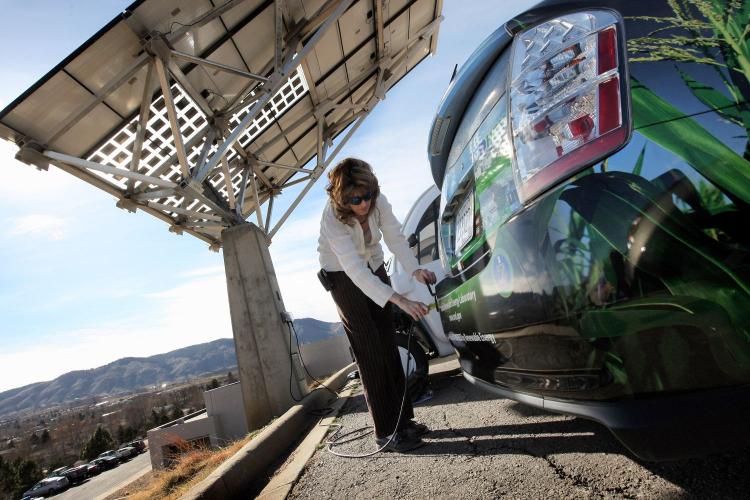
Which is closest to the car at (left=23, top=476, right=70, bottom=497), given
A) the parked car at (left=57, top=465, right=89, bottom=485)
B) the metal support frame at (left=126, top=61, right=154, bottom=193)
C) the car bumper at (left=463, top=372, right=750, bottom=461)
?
the parked car at (left=57, top=465, right=89, bottom=485)

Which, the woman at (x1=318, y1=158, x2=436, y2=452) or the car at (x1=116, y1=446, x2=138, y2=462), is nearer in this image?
the woman at (x1=318, y1=158, x2=436, y2=452)

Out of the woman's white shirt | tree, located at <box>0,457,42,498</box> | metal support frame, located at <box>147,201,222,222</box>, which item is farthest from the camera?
tree, located at <box>0,457,42,498</box>

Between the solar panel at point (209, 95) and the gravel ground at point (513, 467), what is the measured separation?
189 inches

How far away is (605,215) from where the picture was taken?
97 centimetres

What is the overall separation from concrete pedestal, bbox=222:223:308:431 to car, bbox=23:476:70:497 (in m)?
53.8

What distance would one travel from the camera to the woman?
2.23 meters

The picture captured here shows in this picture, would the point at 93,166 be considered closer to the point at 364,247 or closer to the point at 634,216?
the point at 364,247

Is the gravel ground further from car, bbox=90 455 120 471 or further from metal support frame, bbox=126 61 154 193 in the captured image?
car, bbox=90 455 120 471

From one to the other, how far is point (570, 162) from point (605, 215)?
0.58 ft

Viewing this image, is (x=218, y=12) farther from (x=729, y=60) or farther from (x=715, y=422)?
(x=715, y=422)

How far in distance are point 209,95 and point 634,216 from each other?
22.7 ft

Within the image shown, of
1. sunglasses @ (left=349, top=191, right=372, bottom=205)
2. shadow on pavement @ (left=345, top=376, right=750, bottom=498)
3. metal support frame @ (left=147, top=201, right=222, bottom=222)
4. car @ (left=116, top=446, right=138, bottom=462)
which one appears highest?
metal support frame @ (left=147, top=201, right=222, bottom=222)

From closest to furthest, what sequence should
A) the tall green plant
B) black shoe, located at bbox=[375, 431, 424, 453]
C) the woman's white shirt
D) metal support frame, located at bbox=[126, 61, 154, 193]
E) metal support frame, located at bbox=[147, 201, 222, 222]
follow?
the tall green plant → the woman's white shirt → black shoe, located at bbox=[375, 431, 424, 453] → metal support frame, located at bbox=[126, 61, 154, 193] → metal support frame, located at bbox=[147, 201, 222, 222]

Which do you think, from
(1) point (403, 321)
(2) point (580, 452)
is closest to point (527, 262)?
(2) point (580, 452)
